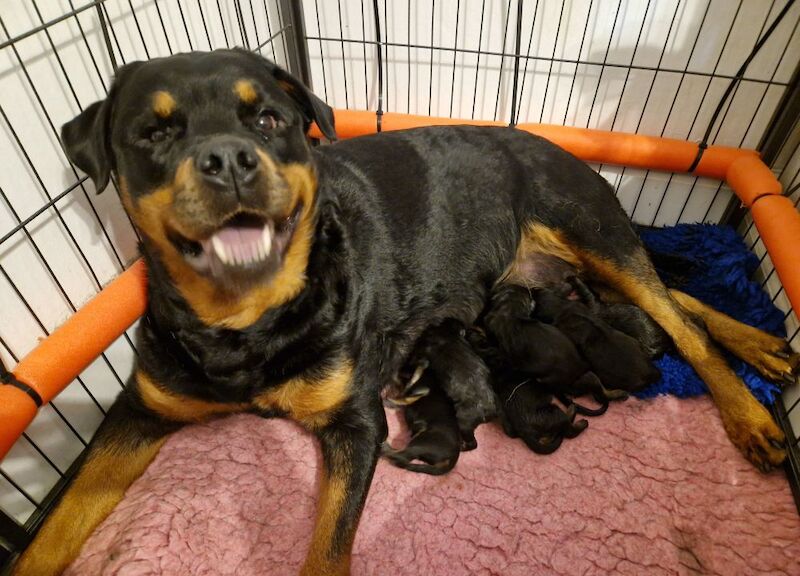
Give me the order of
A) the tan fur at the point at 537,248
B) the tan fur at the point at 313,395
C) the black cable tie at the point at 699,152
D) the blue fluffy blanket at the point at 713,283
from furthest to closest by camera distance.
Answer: the black cable tie at the point at 699,152 < the tan fur at the point at 537,248 < the blue fluffy blanket at the point at 713,283 < the tan fur at the point at 313,395

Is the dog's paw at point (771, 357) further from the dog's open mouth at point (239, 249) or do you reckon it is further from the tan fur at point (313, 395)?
the dog's open mouth at point (239, 249)

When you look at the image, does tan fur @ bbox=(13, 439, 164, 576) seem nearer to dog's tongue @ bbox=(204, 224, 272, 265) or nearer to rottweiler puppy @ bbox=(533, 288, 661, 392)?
dog's tongue @ bbox=(204, 224, 272, 265)

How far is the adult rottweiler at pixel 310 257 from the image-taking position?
4.50ft

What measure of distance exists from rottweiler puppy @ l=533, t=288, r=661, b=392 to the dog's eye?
1365 millimetres

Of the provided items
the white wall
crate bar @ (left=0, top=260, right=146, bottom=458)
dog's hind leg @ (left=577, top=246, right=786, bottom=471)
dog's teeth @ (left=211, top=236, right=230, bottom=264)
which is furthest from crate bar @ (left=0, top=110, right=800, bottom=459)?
dog's teeth @ (left=211, top=236, right=230, bottom=264)

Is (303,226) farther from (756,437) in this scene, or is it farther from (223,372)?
(756,437)

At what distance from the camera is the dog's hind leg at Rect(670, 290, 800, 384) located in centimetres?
202

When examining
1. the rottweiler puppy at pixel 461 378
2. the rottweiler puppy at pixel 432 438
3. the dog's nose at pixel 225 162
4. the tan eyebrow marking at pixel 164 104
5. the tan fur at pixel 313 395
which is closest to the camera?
the dog's nose at pixel 225 162

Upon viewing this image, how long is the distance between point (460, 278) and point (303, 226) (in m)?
0.96

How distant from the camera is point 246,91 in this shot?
1.42m

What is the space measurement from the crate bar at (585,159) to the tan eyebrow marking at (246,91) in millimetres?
851

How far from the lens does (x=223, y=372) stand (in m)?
1.62

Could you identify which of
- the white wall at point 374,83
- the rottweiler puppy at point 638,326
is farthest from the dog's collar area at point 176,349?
the rottweiler puppy at point 638,326

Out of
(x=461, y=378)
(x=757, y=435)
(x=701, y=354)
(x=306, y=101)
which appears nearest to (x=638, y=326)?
(x=701, y=354)
